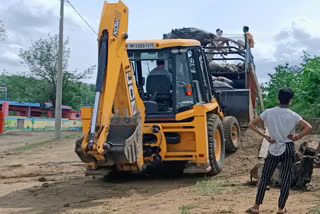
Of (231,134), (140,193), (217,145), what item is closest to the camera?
(140,193)

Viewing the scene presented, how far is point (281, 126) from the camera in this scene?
5145mm

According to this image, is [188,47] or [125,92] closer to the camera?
[125,92]

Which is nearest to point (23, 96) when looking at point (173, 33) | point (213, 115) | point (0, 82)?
point (0, 82)

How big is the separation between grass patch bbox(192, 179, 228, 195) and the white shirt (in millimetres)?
1954

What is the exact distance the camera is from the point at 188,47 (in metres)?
8.49

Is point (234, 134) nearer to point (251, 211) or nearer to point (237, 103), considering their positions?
point (237, 103)

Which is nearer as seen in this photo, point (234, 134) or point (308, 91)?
point (234, 134)

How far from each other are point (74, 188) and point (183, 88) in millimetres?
2761

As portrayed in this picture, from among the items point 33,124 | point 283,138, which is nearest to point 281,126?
point 283,138

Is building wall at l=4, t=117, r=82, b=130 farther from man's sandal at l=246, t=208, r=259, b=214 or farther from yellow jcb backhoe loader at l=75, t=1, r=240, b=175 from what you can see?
man's sandal at l=246, t=208, r=259, b=214

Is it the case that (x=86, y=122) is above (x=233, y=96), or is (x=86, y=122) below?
below

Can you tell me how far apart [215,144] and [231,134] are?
1.57 m

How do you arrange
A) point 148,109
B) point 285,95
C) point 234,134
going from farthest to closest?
point 234,134, point 148,109, point 285,95

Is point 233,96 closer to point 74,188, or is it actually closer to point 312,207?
point 74,188
